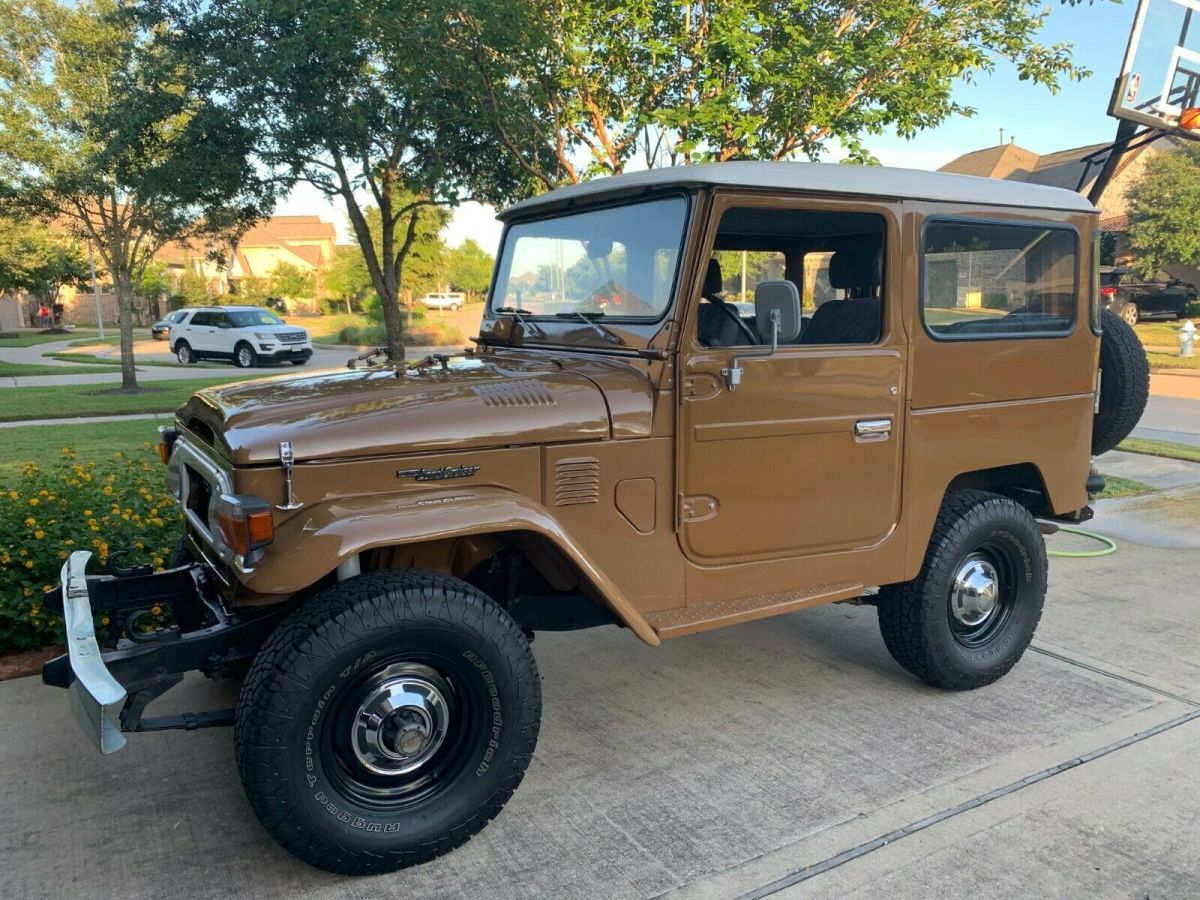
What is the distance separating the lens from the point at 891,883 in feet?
8.69

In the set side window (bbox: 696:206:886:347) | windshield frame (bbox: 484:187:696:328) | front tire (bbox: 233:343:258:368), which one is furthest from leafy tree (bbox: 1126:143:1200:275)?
windshield frame (bbox: 484:187:696:328)

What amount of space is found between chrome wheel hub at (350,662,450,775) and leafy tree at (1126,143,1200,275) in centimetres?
3458

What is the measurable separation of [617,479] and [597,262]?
955mm

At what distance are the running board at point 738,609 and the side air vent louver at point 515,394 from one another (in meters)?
0.86

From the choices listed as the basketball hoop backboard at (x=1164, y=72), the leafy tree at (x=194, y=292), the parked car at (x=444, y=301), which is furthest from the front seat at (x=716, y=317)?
the parked car at (x=444, y=301)

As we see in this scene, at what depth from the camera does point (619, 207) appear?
3426 mm

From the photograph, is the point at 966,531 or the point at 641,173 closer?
the point at 641,173

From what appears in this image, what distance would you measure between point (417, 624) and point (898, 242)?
2.31m

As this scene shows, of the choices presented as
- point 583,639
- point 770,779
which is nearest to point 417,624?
point 770,779

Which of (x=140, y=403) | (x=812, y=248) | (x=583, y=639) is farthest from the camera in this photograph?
(x=140, y=403)

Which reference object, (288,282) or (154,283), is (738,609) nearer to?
(154,283)

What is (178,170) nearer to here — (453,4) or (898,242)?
(453,4)

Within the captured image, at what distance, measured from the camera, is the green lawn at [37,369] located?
60.6ft

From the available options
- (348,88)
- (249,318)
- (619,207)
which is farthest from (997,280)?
(249,318)
